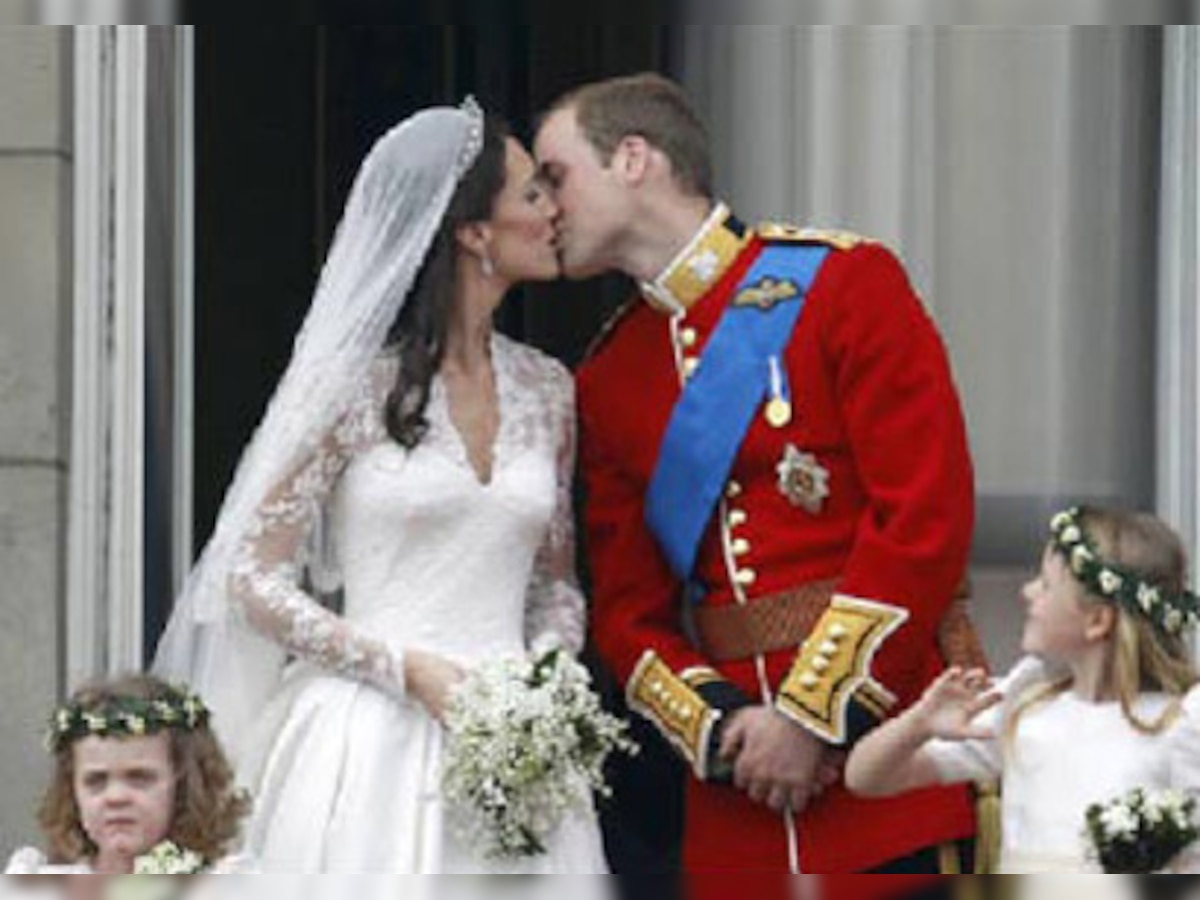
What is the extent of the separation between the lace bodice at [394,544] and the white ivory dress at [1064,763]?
0.77 m

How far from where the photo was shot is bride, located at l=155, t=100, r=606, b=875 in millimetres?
9680

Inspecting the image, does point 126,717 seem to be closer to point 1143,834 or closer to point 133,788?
point 133,788

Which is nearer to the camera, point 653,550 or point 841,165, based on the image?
point 653,550

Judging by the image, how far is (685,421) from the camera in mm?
9836

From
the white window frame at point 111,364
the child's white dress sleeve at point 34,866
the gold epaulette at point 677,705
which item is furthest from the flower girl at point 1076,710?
the white window frame at point 111,364

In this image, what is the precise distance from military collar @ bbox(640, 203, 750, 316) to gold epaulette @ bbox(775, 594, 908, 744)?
582 millimetres

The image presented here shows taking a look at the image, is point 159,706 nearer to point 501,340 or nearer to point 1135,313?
point 501,340

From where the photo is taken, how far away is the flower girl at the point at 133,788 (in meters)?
9.37

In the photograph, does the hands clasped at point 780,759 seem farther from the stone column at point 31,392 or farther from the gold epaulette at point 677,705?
the stone column at point 31,392

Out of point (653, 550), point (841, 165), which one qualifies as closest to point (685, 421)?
point (653, 550)

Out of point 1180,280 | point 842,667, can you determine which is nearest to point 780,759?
point 842,667

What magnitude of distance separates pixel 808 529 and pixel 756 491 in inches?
4.1

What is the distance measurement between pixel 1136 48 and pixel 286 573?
180cm

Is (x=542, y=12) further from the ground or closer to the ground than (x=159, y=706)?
further from the ground
